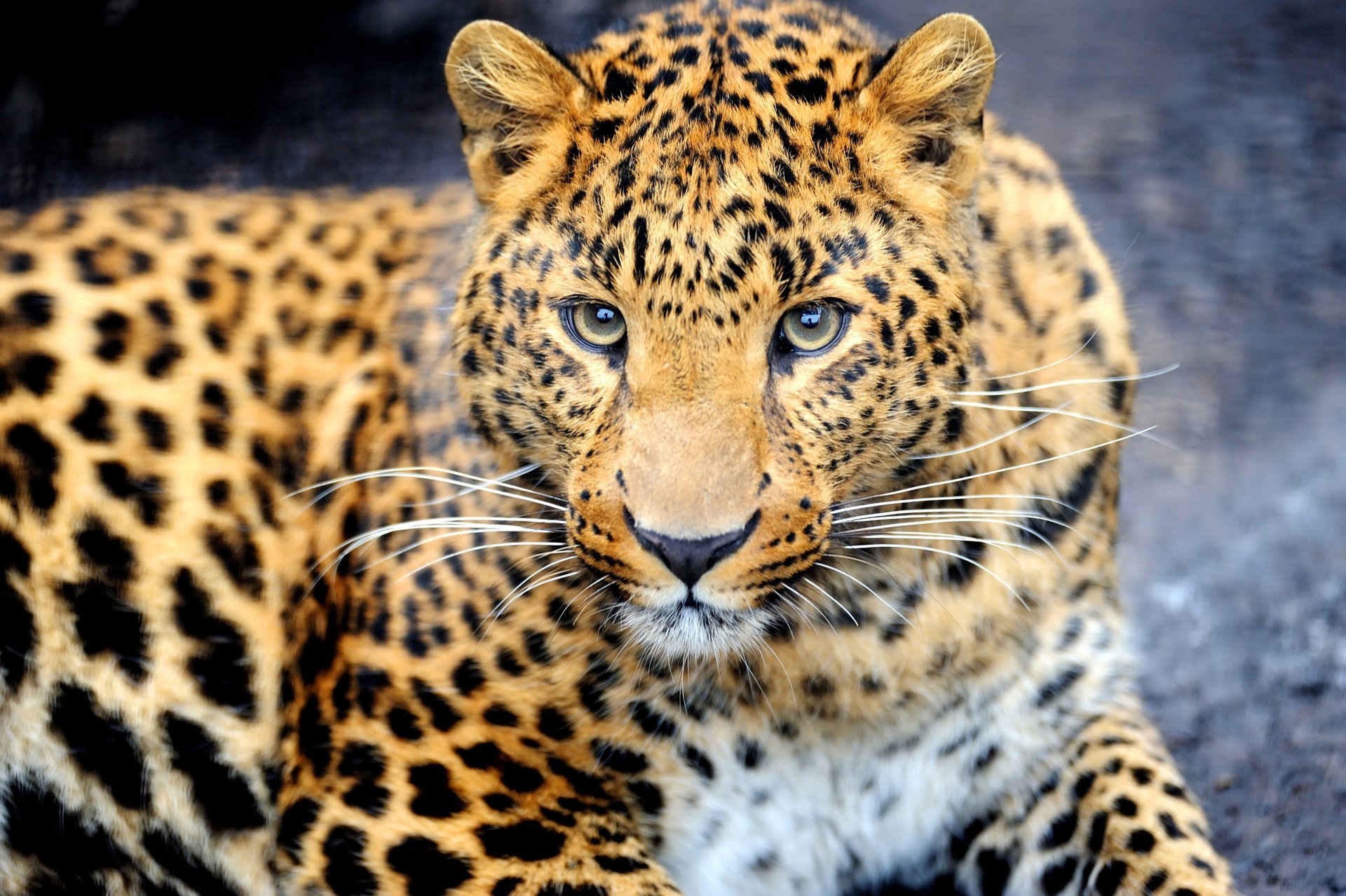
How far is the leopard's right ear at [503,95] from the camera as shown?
355cm

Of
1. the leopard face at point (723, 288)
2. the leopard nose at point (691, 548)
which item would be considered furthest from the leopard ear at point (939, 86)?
the leopard nose at point (691, 548)

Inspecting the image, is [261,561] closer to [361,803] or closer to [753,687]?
[361,803]

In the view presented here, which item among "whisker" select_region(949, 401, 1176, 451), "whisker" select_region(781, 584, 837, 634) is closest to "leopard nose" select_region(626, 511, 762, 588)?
"whisker" select_region(781, 584, 837, 634)

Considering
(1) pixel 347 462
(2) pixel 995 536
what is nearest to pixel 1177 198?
(2) pixel 995 536

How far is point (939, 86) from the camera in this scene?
134 inches

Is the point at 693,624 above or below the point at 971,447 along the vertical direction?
below

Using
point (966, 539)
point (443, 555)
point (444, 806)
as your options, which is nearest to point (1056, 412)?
point (966, 539)

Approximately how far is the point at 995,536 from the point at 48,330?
2.78 m

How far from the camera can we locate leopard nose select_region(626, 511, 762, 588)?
3127mm

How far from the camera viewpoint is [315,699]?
4.09 metres

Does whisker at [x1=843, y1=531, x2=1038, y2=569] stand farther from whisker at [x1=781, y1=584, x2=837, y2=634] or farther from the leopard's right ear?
the leopard's right ear

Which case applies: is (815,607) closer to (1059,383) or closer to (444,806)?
(1059,383)

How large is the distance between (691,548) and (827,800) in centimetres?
137

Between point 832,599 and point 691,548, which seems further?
point 832,599
